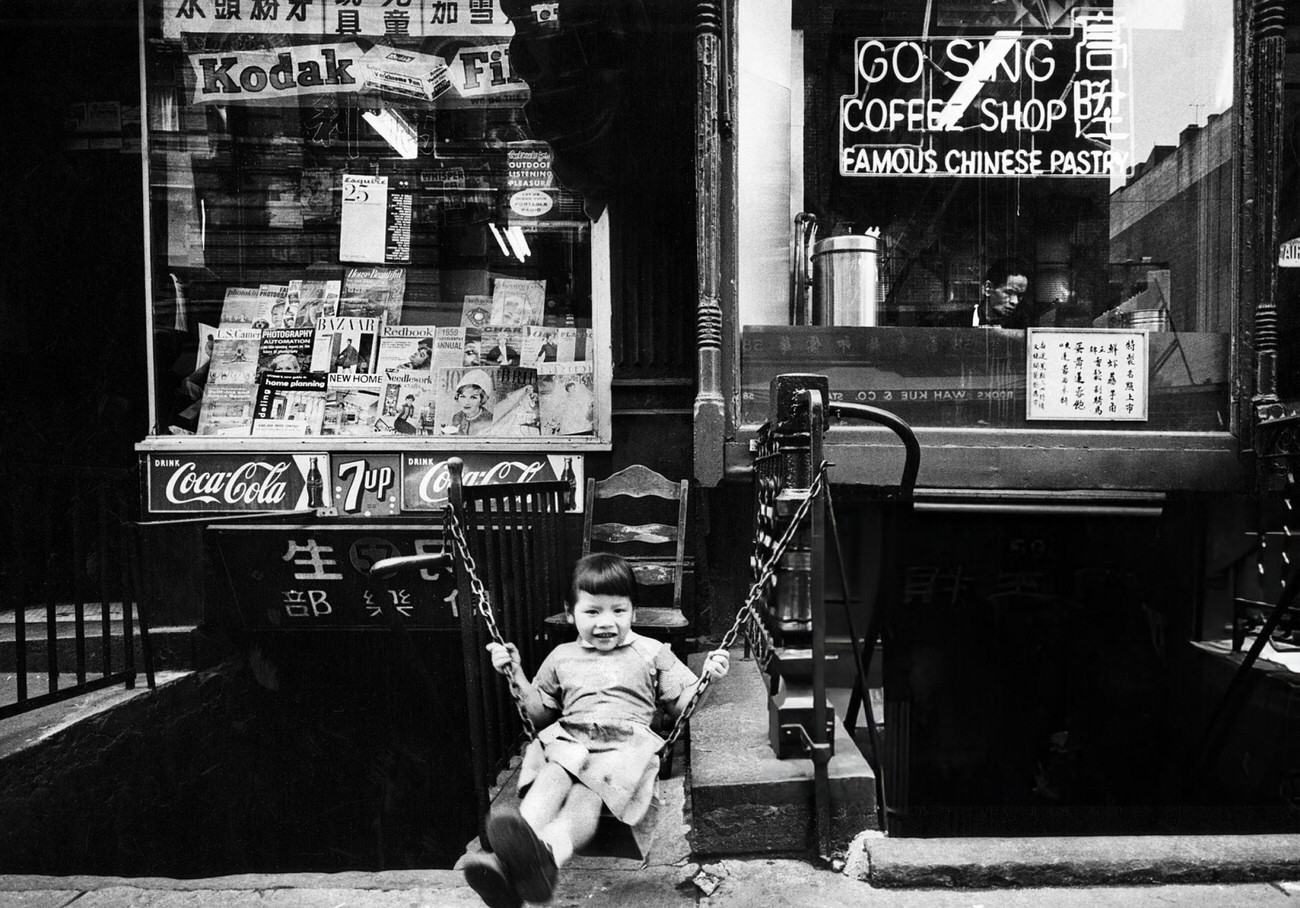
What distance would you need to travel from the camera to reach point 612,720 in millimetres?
3000

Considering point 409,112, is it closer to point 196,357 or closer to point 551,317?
point 551,317

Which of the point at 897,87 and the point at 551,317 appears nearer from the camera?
the point at 897,87

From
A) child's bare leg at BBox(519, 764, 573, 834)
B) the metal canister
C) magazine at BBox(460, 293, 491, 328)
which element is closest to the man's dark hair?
the metal canister

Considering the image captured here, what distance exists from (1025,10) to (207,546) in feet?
20.4

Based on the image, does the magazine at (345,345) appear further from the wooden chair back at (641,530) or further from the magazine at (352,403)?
the wooden chair back at (641,530)

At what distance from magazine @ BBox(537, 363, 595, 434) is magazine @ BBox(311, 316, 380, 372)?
1173 millimetres

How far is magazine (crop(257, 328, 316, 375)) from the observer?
5301 mm

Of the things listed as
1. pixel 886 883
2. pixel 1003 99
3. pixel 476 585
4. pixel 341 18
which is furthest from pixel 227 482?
pixel 1003 99

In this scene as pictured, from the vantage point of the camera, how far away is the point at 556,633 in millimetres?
3789

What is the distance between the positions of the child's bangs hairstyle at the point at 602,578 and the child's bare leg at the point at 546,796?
2.24 feet

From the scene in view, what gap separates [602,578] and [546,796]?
2.73 ft

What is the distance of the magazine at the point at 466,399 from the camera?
522cm

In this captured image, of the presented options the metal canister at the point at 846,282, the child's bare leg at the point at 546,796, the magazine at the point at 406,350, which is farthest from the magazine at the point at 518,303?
the child's bare leg at the point at 546,796

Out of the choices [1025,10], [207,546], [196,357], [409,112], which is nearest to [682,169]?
[409,112]
